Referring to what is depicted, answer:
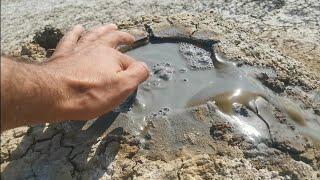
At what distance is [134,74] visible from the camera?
6.04ft

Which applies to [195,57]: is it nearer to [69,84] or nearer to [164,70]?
[164,70]

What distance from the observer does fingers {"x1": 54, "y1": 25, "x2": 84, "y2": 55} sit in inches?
80.4

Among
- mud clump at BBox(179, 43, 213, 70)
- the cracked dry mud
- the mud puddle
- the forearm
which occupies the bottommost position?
the cracked dry mud

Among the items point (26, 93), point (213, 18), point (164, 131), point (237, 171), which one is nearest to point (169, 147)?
point (164, 131)

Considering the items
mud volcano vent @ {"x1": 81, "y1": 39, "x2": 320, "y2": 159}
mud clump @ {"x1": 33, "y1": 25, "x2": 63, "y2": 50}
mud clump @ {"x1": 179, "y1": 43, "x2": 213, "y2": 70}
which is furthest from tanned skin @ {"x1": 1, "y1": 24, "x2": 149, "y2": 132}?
mud clump @ {"x1": 33, "y1": 25, "x2": 63, "y2": 50}

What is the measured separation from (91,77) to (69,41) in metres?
0.41

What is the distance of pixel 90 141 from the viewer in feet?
6.12

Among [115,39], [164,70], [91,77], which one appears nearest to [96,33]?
[115,39]

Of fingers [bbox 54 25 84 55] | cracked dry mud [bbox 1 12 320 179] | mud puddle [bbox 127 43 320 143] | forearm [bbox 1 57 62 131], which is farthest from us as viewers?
fingers [bbox 54 25 84 55]

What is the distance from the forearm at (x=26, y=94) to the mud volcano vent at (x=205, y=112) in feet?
1.29

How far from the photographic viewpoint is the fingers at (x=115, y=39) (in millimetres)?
2100

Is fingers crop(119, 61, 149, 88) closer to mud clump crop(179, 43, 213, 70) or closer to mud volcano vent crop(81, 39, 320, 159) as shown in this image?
mud volcano vent crop(81, 39, 320, 159)

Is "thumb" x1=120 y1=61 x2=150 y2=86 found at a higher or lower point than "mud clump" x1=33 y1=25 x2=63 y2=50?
higher

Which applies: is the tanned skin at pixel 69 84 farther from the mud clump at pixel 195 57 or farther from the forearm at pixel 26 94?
the mud clump at pixel 195 57
